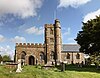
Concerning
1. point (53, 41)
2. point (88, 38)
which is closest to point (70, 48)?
point (53, 41)

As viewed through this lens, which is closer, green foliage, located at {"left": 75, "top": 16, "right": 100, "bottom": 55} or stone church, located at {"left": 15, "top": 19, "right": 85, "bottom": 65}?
green foliage, located at {"left": 75, "top": 16, "right": 100, "bottom": 55}

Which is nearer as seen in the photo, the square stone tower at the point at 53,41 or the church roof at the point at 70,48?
the square stone tower at the point at 53,41

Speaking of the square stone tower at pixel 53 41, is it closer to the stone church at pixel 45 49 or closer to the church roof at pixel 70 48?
the stone church at pixel 45 49

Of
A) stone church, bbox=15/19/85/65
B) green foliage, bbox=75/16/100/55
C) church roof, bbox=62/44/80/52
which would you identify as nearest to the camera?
green foliage, bbox=75/16/100/55

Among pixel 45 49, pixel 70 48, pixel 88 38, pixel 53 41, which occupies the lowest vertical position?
pixel 45 49

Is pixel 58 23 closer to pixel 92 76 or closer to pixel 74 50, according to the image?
pixel 74 50

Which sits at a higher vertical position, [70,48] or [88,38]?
[88,38]

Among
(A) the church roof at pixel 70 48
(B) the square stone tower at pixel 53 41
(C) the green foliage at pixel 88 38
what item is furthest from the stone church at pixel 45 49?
(C) the green foliage at pixel 88 38

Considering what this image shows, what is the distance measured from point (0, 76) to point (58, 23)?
51.8 m

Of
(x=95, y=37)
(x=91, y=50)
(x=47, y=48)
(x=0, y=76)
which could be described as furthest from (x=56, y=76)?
(x=47, y=48)

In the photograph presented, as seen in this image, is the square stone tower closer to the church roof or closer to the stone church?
the stone church

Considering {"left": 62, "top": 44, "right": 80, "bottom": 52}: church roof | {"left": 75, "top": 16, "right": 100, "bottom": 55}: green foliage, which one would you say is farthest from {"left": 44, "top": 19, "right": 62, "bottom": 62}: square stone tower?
{"left": 75, "top": 16, "right": 100, "bottom": 55}: green foliage

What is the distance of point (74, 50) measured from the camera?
271ft

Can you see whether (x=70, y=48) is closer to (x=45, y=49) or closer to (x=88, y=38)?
(x=45, y=49)
